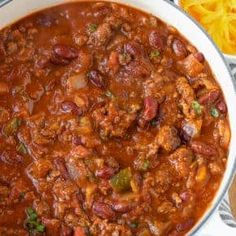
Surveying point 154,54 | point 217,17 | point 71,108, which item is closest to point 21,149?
point 71,108

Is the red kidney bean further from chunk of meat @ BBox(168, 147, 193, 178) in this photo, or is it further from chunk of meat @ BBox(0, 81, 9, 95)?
chunk of meat @ BBox(0, 81, 9, 95)

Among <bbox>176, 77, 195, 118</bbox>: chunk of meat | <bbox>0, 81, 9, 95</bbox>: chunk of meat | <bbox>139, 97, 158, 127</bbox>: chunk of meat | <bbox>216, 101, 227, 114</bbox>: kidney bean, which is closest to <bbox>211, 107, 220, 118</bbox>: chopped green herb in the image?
<bbox>216, 101, 227, 114</bbox>: kidney bean

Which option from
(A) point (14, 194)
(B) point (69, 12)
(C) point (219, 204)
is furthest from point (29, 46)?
(C) point (219, 204)

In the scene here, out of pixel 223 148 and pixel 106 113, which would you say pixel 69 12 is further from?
pixel 223 148

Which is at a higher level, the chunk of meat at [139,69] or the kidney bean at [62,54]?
the kidney bean at [62,54]

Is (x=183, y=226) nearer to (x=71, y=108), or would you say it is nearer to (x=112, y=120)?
(x=112, y=120)

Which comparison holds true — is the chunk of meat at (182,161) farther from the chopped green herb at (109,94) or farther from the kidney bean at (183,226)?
the chopped green herb at (109,94)

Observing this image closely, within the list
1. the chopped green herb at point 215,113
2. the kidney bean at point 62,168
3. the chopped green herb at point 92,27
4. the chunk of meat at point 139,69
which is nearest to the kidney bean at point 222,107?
the chopped green herb at point 215,113
